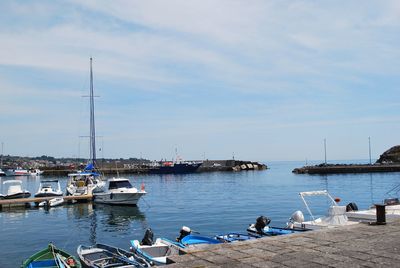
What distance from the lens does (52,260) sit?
15.4 m

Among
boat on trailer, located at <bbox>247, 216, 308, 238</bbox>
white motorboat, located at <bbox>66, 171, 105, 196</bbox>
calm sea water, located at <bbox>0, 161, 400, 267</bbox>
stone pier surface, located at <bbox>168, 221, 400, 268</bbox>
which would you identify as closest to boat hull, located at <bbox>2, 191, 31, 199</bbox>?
white motorboat, located at <bbox>66, 171, 105, 196</bbox>

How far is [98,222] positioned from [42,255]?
57.8ft

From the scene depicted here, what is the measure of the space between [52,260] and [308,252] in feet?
32.0

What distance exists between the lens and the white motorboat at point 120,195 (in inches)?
1642

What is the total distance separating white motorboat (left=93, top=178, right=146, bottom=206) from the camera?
41.7 meters

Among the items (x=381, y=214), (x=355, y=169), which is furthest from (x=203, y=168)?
(x=381, y=214)

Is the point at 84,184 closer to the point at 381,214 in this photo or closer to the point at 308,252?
the point at 381,214

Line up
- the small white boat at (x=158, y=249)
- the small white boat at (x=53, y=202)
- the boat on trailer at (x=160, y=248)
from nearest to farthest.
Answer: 1. the boat on trailer at (x=160, y=248)
2. the small white boat at (x=158, y=249)
3. the small white boat at (x=53, y=202)

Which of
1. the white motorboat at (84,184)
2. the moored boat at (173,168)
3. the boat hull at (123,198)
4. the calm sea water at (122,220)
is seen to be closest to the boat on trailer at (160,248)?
the calm sea water at (122,220)

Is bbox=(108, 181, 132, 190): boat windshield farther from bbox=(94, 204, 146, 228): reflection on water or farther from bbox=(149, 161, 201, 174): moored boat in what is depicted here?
bbox=(149, 161, 201, 174): moored boat

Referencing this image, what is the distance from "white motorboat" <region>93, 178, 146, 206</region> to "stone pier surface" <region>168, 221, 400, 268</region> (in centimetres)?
3048

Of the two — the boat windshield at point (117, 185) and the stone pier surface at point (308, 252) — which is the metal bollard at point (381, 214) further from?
the boat windshield at point (117, 185)

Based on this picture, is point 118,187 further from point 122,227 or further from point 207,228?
point 207,228

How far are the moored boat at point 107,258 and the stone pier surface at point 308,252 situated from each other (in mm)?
3689
